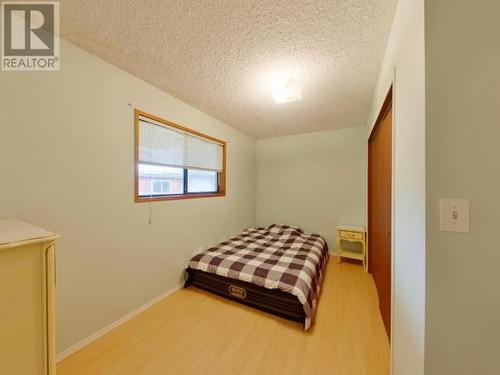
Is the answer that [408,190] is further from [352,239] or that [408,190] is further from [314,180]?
[314,180]

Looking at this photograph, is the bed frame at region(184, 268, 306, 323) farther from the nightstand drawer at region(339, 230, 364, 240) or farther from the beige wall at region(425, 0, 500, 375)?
the nightstand drawer at region(339, 230, 364, 240)

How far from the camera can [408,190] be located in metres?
0.89

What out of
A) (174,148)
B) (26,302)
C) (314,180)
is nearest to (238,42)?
(174,148)

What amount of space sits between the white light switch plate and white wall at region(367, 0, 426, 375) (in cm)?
6

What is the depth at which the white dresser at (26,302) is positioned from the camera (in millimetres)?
733

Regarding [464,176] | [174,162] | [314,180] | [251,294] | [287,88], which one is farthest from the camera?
[314,180]

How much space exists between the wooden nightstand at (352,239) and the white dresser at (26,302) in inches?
130

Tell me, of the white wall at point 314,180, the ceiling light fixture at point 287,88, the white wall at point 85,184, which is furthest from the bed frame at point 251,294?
the white wall at point 314,180

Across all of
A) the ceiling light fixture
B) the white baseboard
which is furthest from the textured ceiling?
the white baseboard

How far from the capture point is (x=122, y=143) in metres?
1.74

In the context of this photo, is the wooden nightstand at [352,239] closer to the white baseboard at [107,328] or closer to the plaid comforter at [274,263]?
the plaid comforter at [274,263]

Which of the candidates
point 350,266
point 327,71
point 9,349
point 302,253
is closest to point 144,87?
point 327,71

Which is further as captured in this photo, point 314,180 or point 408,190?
point 314,180

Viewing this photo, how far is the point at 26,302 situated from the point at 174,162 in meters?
1.74
